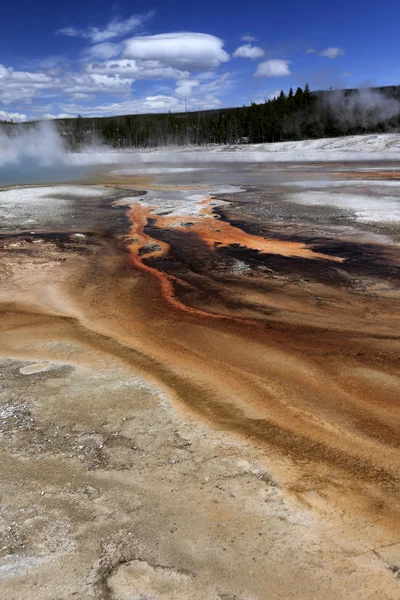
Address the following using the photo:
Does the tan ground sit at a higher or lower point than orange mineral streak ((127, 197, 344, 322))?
lower

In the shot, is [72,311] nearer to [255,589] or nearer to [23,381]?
[23,381]

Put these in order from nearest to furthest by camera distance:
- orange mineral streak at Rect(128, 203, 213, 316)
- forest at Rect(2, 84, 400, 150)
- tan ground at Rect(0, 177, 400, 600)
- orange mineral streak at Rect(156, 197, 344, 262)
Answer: tan ground at Rect(0, 177, 400, 600) < orange mineral streak at Rect(128, 203, 213, 316) < orange mineral streak at Rect(156, 197, 344, 262) < forest at Rect(2, 84, 400, 150)

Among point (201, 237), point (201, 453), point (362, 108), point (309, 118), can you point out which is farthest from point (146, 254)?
point (362, 108)

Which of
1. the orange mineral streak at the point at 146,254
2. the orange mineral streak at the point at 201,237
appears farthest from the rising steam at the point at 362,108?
the orange mineral streak at the point at 201,237

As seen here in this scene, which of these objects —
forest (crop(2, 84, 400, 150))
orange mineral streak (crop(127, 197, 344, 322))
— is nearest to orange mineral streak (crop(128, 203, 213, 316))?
orange mineral streak (crop(127, 197, 344, 322))

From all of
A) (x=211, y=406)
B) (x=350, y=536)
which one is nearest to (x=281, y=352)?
(x=211, y=406)

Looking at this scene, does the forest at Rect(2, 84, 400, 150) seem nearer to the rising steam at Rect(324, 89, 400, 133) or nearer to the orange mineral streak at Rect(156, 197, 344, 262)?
the rising steam at Rect(324, 89, 400, 133)

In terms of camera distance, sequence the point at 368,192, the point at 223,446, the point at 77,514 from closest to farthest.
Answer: the point at 77,514, the point at 223,446, the point at 368,192

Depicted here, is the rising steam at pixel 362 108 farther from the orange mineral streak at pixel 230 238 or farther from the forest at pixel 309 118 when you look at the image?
the orange mineral streak at pixel 230 238
